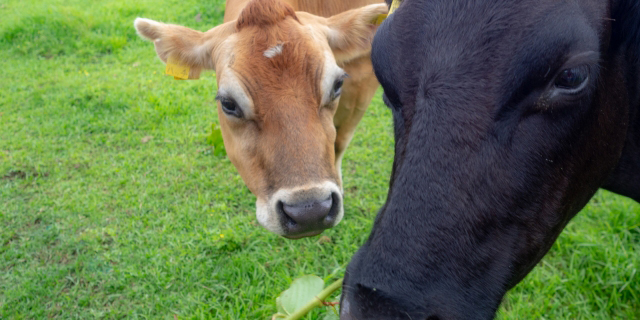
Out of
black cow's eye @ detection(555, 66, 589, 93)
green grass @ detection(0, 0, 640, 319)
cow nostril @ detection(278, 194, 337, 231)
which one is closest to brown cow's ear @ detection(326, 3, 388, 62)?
cow nostril @ detection(278, 194, 337, 231)

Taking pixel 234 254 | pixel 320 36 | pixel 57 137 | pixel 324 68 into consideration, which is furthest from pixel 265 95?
pixel 57 137

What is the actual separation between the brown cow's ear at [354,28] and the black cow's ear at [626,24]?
1.77m

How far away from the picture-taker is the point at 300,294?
199 cm

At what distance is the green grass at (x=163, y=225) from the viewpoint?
2943mm

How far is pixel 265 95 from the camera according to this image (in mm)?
2404

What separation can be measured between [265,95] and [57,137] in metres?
4.11

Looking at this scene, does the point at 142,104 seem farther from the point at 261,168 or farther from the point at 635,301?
the point at 635,301

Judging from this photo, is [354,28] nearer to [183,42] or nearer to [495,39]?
[183,42]

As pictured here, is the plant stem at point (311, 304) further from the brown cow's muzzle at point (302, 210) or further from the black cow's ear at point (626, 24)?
the black cow's ear at point (626, 24)

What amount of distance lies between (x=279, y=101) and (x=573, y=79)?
1515 mm

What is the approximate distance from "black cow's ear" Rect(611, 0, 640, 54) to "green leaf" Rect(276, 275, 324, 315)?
1504mm

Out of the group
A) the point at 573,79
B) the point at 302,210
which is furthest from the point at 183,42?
the point at 573,79

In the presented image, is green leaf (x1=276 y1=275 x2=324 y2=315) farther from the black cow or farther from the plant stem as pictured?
the black cow

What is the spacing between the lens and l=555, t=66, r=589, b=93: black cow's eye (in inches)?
47.6
